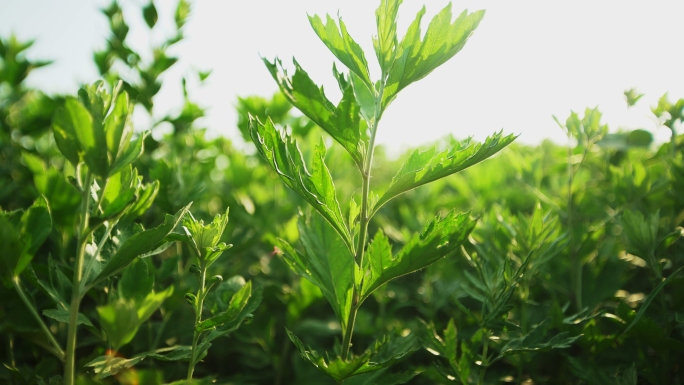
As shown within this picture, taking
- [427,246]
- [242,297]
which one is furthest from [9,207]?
[427,246]

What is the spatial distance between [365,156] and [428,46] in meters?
0.32

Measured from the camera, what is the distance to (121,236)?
4.02 feet

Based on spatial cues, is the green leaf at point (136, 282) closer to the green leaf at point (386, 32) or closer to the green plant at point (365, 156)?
the green plant at point (365, 156)

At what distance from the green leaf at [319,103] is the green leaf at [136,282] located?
58cm

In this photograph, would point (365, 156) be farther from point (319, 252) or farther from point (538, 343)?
point (538, 343)

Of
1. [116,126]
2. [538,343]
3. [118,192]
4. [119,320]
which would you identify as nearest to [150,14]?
[118,192]

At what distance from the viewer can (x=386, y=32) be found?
3.84 ft

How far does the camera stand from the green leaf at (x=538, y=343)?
3.93ft

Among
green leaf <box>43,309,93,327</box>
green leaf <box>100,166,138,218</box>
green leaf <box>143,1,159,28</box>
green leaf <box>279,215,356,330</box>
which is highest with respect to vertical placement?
green leaf <box>143,1,159,28</box>

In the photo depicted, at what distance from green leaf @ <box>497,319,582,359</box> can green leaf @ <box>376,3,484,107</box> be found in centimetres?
76

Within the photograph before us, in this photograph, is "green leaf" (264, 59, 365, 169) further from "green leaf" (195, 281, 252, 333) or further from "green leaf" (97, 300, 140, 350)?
"green leaf" (97, 300, 140, 350)

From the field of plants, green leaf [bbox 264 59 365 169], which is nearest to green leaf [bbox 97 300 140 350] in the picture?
the field of plants

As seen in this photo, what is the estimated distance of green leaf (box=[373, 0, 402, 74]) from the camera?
116 cm

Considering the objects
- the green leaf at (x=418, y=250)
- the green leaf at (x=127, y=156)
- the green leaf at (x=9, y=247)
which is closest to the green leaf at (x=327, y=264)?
the green leaf at (x=418, y=250)
